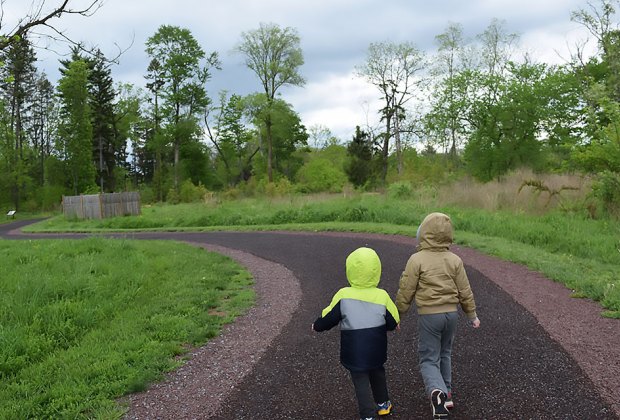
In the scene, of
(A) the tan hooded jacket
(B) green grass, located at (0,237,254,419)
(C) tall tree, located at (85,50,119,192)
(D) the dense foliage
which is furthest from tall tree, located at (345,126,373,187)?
(A) the tan hooded jacket

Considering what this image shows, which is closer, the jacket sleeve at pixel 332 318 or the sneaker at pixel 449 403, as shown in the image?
the jacket sleeve at pixel 332 318

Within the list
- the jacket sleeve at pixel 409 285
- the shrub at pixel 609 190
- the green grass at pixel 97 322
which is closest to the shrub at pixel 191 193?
the green grass at pixel 97 322

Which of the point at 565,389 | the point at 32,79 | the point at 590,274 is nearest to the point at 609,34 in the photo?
the point at 590,274

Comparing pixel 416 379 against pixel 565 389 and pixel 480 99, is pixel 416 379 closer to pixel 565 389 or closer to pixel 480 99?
pixel 565 389

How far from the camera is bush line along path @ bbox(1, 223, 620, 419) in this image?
12.6ft

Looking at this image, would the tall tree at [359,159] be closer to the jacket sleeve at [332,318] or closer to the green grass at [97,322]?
the green grass at [97,322]

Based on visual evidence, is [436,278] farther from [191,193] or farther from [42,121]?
[42,121]

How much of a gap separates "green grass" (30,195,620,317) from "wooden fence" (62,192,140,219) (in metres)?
1.70

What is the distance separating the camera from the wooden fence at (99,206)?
31.3 meters

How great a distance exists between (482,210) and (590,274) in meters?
9.36

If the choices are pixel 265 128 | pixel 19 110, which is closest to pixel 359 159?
pixel 265 128

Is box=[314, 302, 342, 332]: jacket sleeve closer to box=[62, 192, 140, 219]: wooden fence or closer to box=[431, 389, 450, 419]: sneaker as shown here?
box=[431, 389, 450, 419]: sneaker

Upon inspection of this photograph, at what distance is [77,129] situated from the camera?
163 ft

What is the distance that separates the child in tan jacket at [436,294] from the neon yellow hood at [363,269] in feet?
1.31
